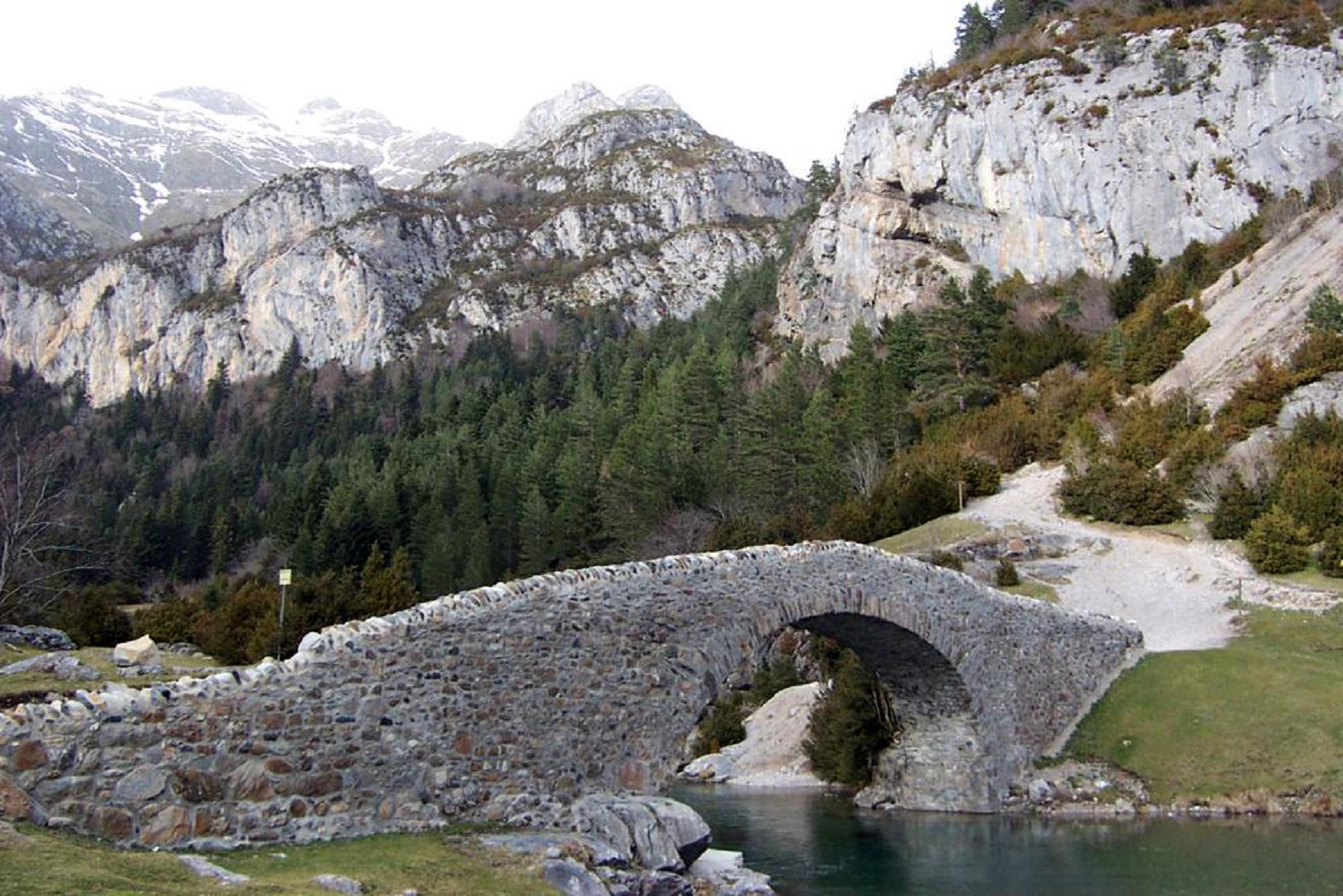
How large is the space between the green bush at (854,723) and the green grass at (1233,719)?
4.45 m

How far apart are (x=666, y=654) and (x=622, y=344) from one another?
8243 centimetres

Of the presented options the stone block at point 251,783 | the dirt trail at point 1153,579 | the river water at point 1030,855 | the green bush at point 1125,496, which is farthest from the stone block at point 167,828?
the green bush at point 1125,496

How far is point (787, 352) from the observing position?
6938 cm

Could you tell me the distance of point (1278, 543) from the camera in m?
29.7

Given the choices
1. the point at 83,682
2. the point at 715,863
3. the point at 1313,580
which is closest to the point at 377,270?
the point at 83,682

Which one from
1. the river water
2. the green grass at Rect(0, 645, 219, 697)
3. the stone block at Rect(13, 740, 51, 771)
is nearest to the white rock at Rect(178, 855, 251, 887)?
the stone block at Rect(13, 740, 51, 771)

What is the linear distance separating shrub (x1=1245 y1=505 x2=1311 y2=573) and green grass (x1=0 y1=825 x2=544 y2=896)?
88.8 feet

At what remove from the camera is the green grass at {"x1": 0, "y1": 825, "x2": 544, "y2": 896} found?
7.27m

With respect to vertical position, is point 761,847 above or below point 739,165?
below

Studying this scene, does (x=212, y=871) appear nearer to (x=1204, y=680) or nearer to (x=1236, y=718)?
(x=1236, y=718)

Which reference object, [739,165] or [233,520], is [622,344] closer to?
[233,520]

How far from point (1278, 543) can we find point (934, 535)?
10673 millimetres

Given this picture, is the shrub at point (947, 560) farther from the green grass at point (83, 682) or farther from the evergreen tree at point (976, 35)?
the evergreen tree at point (976, 35)

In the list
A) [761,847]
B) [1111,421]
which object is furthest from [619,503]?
[761,847]
